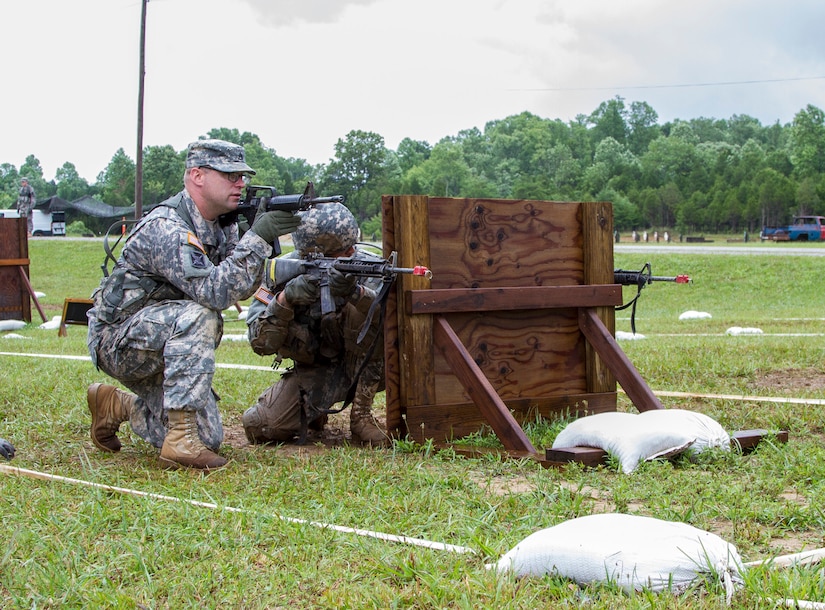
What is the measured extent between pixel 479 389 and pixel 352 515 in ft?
4.30

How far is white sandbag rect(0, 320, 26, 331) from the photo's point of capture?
1303cm

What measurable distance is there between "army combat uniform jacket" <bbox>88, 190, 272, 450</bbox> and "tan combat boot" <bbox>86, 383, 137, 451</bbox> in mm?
127

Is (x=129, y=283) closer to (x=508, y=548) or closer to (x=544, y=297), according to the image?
(x=544, y=297)

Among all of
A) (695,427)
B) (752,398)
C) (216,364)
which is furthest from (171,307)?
(216,364)

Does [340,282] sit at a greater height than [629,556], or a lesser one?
greater

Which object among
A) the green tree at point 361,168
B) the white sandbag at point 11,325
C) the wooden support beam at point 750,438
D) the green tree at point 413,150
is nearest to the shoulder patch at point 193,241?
the wooden support beam at point 750,438

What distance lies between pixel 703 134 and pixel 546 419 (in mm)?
118498

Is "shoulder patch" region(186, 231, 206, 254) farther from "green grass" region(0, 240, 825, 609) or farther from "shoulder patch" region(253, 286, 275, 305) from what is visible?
"green grass" region(0, 240, 825, 609)

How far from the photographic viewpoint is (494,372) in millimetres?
4887

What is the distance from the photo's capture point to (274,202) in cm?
427

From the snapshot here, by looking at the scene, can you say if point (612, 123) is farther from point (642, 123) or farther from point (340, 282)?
point (340, 282)

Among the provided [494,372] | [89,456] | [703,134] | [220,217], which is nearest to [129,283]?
[220,217]

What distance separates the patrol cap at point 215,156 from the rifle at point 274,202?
128 mm

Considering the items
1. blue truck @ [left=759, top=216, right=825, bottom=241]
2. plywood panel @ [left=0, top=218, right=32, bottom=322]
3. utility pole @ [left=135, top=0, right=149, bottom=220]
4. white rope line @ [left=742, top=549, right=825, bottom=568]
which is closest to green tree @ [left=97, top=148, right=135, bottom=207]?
utility pole @ [left=135, top=0, right=149, bottom=220]
